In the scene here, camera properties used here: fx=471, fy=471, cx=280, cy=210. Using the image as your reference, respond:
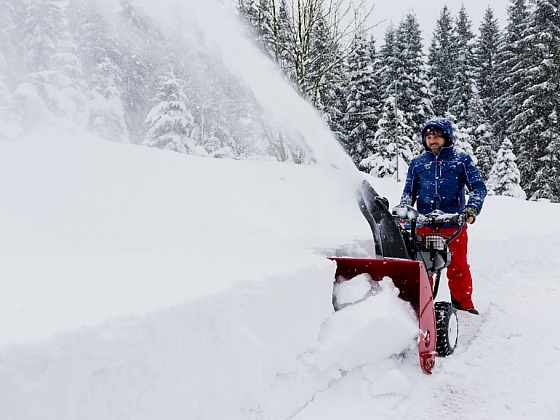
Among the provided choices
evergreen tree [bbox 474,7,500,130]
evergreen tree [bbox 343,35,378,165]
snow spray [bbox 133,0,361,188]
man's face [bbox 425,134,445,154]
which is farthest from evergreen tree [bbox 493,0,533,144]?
man's face [bbox 425,134,445,154]

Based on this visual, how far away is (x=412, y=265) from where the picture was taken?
296 centimetres

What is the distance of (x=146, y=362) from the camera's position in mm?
1768

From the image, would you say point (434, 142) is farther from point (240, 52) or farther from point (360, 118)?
point (360, 118)

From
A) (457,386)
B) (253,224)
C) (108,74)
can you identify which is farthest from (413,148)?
(457,386)

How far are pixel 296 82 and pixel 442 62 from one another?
31719 millimetres

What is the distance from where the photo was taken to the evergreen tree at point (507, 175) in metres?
24.0

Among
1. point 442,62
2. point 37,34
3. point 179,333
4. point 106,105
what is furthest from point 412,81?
point 179,333

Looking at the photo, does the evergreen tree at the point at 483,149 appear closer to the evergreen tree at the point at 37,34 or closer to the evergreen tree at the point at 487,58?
the evergreen tree at the point at 487,58

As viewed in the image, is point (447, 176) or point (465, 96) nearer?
point (447, 176)

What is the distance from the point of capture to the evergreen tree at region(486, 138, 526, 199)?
2398cm

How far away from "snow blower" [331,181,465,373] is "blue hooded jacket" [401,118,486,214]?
0.53 m

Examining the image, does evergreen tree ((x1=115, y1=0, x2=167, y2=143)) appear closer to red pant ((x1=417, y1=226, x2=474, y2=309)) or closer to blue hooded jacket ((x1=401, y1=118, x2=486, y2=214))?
blue hooded jacket ((x1=401, y1=118, x2=486, y2=214))

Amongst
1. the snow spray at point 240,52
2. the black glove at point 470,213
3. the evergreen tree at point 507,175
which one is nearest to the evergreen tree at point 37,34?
the snow spray at point 240,52

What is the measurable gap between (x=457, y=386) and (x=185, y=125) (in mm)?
20040
